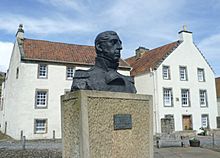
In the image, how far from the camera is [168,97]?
29.4 meters

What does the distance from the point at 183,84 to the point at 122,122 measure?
2562 cm

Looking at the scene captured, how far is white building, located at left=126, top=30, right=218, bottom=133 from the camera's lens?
29.0 metres

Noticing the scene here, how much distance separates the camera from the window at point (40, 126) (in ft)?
83.9

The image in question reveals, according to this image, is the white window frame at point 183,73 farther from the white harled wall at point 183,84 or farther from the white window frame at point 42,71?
the white window frame at point 42,71

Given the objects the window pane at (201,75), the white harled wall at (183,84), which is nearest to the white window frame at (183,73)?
the white harled wall at (183,84)

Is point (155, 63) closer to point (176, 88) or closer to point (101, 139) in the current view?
point (176, 88)

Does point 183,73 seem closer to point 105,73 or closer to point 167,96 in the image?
point 167,96

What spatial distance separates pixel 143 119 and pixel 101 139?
128 cm

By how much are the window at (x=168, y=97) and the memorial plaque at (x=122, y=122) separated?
23270mm

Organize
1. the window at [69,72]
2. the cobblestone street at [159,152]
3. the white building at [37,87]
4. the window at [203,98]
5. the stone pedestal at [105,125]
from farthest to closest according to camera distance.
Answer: the window at [203,98] → the window at [69,72] → the white building at [37,87] → the cobblestone street at [159,152] → the stone pedestal at [105,125]

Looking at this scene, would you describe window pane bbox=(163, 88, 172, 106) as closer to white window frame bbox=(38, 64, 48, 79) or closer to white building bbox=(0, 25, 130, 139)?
white building bbox=(0, 25, 130, 139)

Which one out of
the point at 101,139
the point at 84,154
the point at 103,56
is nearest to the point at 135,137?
the point at 101,139

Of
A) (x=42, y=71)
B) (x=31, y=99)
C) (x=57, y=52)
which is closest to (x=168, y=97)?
(x=57, y=52)

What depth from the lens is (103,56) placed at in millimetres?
6574
